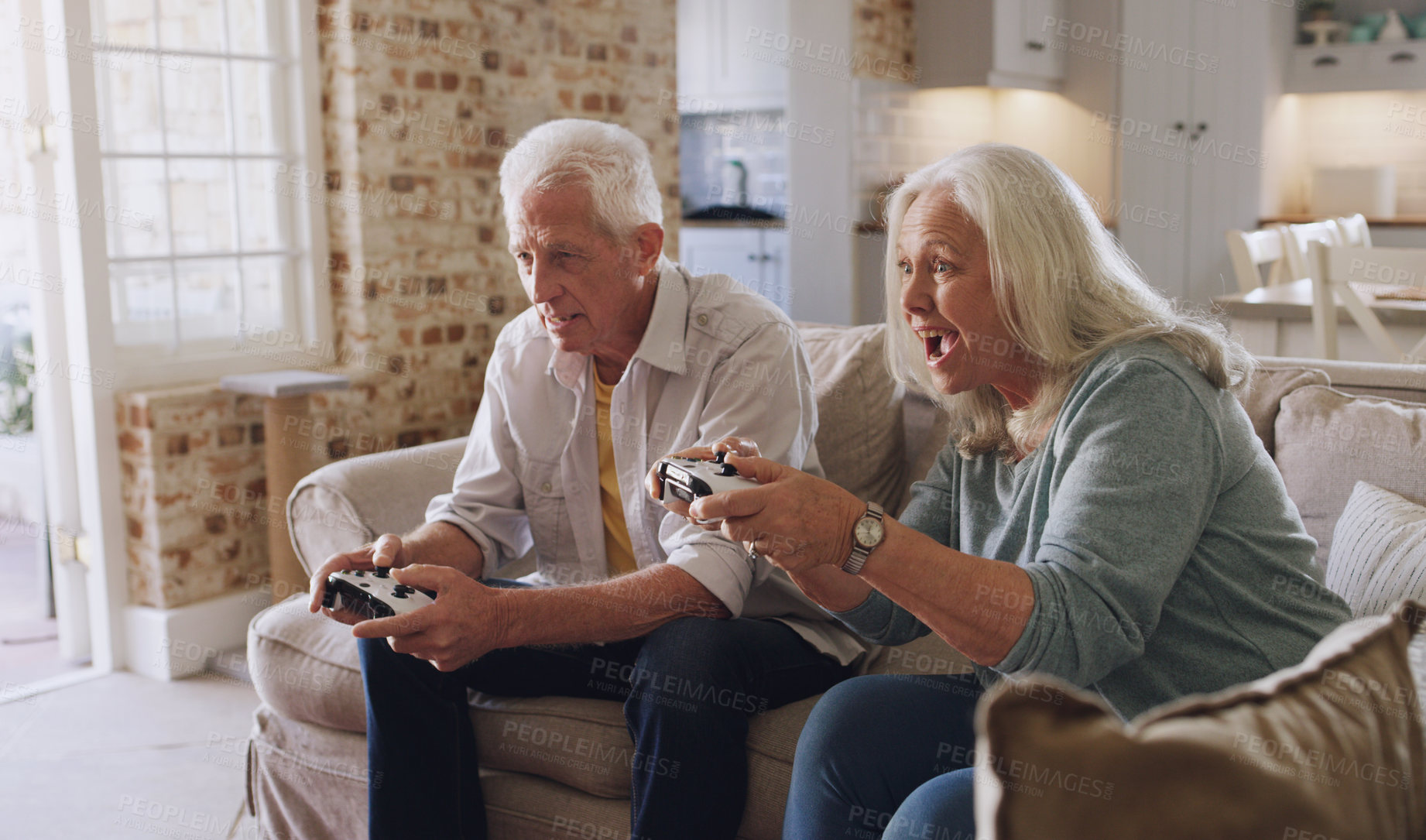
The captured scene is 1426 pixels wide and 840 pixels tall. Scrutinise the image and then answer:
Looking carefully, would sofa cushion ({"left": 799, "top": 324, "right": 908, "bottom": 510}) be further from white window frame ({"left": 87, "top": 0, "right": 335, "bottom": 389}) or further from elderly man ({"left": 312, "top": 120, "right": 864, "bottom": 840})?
white window frame ({"left": 87, "top": 0, "right": 335, "bottom": 389})

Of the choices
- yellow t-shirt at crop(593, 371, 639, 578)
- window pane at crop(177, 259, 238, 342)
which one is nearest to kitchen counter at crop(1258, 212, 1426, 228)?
window pane at crop(177, 259, 238, 342)

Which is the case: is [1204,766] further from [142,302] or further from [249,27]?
[249,27]

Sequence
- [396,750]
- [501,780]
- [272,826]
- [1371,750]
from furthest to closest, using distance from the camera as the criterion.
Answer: [272,826] → [501,780] → [396,750] → [1371,750]

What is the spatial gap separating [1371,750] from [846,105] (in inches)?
168

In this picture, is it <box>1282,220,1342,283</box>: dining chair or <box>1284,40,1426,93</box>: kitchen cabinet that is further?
<box>1284,40,1426,93</box>: kitchen cabinet

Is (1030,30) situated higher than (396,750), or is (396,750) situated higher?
(1030,30)

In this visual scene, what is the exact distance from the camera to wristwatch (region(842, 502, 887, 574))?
1086mm

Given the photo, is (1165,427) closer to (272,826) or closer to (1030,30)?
(272,826)

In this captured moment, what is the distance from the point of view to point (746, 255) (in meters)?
4.77

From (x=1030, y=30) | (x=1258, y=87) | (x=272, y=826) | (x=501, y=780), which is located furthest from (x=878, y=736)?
(x=1258, y=87)

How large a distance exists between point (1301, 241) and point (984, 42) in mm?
1528

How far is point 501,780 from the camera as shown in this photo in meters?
1.67

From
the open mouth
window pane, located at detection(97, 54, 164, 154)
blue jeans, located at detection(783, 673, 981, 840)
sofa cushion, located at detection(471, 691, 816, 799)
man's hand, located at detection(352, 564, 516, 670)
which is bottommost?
sofa cushion, located at detection(471, 691, 816, 799)

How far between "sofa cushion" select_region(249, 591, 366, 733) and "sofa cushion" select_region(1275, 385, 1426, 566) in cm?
133
